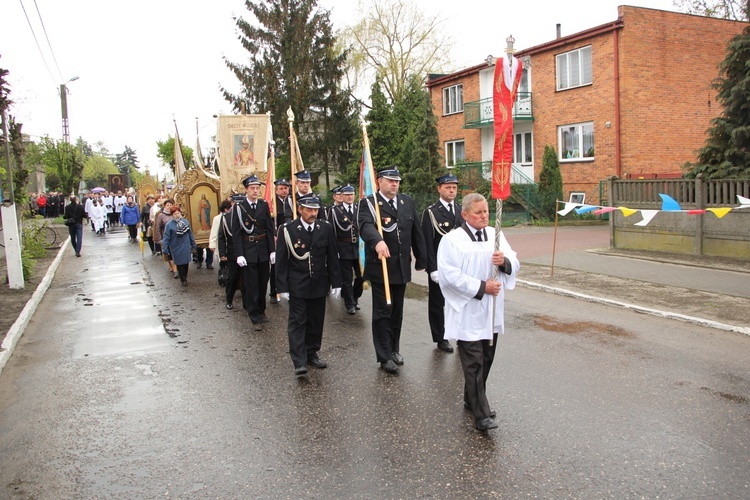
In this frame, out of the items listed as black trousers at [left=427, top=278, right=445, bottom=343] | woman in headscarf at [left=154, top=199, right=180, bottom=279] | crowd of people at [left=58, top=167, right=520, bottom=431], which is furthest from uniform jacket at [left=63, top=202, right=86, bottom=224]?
black trousers at [left=427, top=278, right=445, bottom=343]

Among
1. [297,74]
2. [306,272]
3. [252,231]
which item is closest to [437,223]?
[306,272]

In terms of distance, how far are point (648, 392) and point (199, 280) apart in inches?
399

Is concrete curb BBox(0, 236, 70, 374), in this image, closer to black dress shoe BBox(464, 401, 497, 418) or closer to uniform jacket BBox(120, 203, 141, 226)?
black dress shoe BBox(464, 401, 497, 418)

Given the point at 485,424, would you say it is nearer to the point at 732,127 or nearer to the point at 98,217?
the point at 732,127

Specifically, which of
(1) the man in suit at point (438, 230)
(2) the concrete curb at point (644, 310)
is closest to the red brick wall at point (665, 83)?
(2) the concrete curb at point (644, 310)

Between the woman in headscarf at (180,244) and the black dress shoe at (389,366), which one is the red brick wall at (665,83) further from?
the black dress shoe at (389,366)

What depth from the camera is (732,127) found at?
14.3 m

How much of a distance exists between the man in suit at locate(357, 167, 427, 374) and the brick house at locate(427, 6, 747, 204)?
19.3 metres

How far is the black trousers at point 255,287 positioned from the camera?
923 cm

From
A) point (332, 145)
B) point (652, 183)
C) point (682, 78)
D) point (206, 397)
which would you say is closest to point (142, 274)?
point (206, 397)

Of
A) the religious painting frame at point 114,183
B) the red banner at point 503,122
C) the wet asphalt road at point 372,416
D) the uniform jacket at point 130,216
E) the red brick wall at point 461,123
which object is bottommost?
the wet asphalt road at point 372,416

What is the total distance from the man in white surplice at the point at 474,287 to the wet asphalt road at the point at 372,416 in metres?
0.33

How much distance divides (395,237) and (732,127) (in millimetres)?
10691

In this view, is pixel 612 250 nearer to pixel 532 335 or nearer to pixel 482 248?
pixel 532 335
